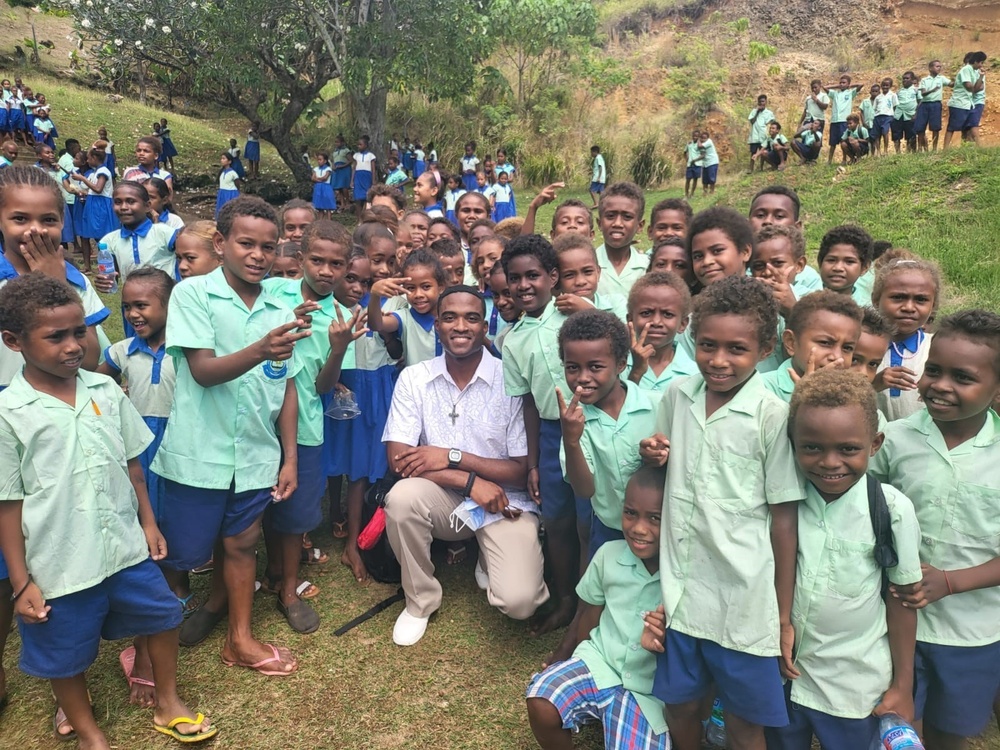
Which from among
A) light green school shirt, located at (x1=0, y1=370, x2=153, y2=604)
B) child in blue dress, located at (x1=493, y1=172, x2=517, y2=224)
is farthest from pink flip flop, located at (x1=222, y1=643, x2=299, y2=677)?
child in blue dress, located at (x1=493, y1=172, x2=517, y2=224)

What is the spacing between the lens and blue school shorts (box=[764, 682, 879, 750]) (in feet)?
6.12

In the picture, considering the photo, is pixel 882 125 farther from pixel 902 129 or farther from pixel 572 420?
pixel 572 420

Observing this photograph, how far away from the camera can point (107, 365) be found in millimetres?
3049

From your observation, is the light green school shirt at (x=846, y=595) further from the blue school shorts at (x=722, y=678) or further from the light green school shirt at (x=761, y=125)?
the light green school shirt at (x=761, y=125)

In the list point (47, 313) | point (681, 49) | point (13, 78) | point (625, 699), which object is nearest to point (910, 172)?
point (625, 699)

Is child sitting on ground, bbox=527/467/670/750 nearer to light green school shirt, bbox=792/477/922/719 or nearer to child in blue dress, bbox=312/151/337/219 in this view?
light green school shirt, bbox=792/477/922/719

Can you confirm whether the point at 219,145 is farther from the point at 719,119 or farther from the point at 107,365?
the point at 107,365

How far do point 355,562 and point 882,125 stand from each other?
42.8 ft

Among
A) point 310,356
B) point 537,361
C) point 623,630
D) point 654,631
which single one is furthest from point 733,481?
point 310,356

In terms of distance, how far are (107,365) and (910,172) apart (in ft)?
36.1

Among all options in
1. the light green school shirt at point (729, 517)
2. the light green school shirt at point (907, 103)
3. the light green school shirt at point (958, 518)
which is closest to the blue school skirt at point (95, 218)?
the light green school shirt at point (729, 517)

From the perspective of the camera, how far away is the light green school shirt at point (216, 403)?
2.51m

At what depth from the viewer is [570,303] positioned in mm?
2887

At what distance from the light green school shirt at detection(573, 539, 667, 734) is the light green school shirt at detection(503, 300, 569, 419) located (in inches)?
30.6
